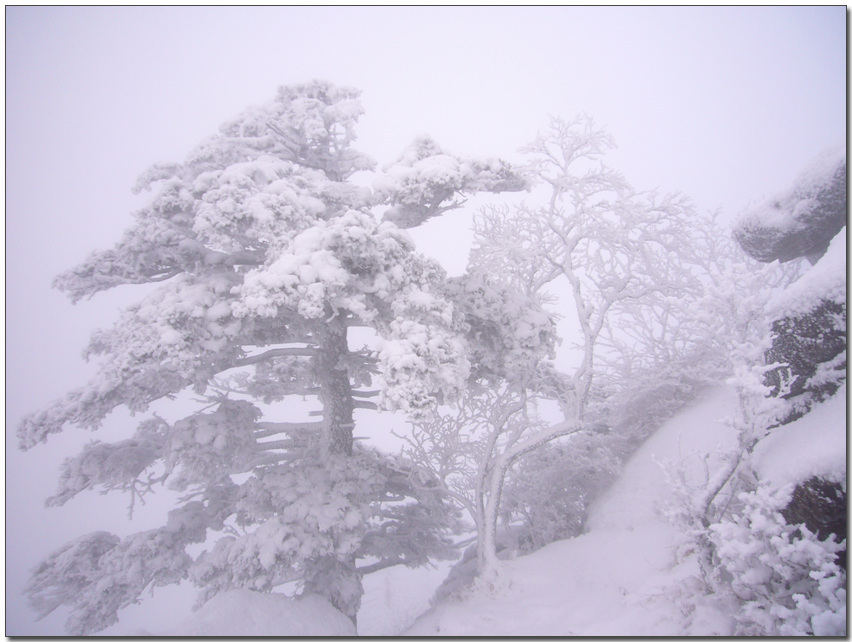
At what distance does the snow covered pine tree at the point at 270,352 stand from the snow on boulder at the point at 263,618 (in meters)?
0.22

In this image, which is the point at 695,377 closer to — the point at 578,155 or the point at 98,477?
the point at 578,155

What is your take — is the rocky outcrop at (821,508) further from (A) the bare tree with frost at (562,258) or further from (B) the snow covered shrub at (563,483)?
(B) the snow covered shrub at (563,483)

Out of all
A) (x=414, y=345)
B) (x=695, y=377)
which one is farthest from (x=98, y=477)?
(x=695, y=377)

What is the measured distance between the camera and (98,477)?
625 centimetres

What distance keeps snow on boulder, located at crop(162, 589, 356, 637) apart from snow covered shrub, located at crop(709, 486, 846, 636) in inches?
195

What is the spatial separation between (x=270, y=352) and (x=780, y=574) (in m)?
7.01

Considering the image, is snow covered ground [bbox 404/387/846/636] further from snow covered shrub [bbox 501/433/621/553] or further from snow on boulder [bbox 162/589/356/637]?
snow on boulder [bbox 162/589/356/637]

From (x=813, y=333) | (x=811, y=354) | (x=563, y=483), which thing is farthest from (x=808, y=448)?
(x=563, y=483)

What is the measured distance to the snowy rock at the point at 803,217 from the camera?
5453 millimetres

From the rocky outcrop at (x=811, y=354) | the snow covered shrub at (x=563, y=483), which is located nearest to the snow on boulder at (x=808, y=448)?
the rocky outcrop at (x=811, y=354)

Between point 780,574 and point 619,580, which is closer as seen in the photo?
point 780,574

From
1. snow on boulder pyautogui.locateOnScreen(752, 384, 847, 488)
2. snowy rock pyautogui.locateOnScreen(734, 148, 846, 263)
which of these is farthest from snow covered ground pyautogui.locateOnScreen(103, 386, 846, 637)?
snowy rock pyautogui.locateOnScreen(734, 148, 846, 263)

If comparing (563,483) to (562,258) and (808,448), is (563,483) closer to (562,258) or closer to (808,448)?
(562,258)

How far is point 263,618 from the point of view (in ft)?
17.2
